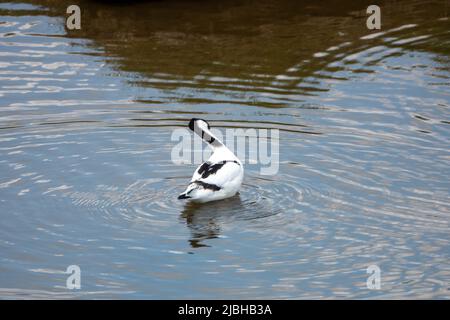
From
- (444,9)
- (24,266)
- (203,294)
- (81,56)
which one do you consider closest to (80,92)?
(81,56)

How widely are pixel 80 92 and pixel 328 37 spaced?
502 centimetres

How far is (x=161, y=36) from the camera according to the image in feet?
59.0

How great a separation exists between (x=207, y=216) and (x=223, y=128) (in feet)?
8.88

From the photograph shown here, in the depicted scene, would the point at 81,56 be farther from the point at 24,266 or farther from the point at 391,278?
the point at 391,278

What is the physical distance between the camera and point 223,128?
540 inches

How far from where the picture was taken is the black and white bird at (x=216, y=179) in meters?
11.3
